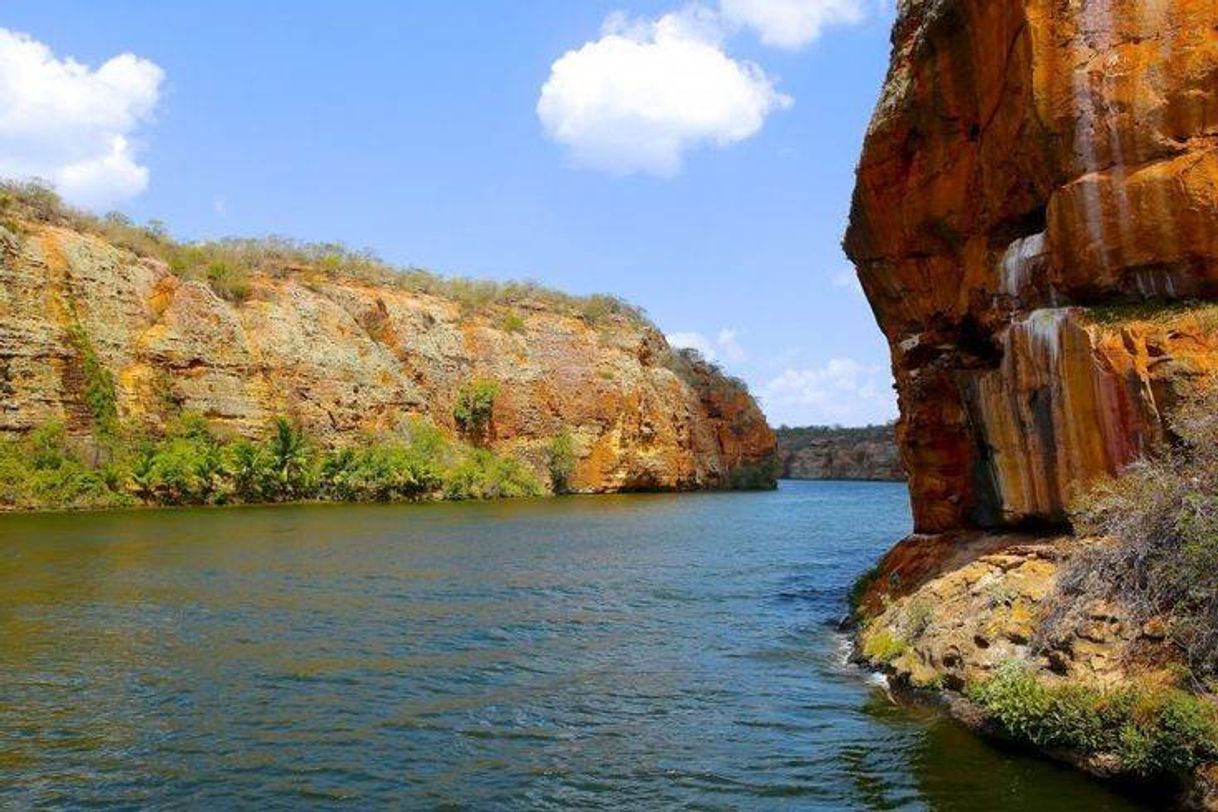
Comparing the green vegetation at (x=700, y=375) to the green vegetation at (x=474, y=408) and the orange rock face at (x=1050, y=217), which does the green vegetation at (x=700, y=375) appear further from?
the orange rock face at (x=1050, y=217)

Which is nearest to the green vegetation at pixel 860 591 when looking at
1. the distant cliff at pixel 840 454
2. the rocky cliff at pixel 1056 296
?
the rocky cliff at pixel 1056 296

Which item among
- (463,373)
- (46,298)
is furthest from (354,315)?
(46,298)

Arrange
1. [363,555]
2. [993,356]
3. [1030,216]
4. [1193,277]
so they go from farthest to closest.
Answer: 1. [363,555]
2. [993,356]
3. [1030,216]
4. [1193,277]

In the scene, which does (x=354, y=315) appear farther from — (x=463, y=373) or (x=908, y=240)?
(x=908, y=240)

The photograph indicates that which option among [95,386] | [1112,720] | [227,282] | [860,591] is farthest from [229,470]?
[1112,720]

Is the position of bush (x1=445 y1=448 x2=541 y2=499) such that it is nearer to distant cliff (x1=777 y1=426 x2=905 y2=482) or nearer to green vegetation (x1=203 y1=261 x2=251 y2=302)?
green vegetation (x1=203 y1=261 x2=251 y2=302)

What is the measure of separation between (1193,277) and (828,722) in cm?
735

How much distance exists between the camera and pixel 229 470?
53.7 meters

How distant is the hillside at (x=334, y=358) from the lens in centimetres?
5234

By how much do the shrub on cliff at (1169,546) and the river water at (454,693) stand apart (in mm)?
2028

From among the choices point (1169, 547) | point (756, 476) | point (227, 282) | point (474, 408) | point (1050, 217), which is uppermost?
point (227, 282)

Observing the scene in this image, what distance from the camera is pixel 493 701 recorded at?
44.2ft

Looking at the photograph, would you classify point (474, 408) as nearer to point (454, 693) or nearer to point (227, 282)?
point (227, 282)

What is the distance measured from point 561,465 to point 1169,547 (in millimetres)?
66431
